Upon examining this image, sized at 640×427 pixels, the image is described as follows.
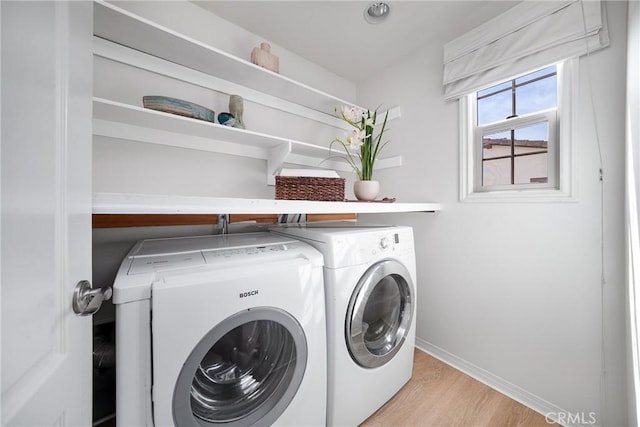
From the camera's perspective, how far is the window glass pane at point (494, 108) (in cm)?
154

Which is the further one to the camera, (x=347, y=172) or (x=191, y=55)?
(x=347, y=172)

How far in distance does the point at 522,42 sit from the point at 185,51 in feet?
6.22

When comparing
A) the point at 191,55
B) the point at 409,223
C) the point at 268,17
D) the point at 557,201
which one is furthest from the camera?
the point at 409,223

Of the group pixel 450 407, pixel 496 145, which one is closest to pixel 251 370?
pixel 450 407

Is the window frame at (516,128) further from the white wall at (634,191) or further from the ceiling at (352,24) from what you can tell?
the ceiling at (352,24)

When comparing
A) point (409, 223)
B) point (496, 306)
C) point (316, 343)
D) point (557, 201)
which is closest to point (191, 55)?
point (316, 343)

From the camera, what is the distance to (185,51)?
1.35 meters

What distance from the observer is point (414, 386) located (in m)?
1.51

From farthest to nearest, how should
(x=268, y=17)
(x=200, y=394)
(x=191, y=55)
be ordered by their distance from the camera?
(x=268, y=17) → (x=191, y=55) → (x=200, y=394)

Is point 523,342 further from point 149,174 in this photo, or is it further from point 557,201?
point 149,174

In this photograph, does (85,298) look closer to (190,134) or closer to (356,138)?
(190,134)

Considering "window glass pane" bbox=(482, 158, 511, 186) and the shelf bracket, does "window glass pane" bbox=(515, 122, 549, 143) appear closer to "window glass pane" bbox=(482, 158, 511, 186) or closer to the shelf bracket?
"window glass pane" bbox=(482, 158, 511, 186)

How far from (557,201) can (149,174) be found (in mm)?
2289

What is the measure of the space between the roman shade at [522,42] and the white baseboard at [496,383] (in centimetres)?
184
